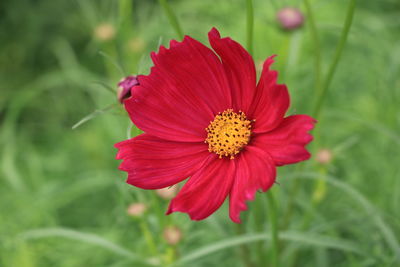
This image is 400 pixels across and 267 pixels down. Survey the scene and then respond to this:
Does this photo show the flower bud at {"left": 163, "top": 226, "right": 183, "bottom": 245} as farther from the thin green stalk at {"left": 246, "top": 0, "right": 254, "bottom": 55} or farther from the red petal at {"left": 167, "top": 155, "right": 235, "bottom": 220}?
the thin green stalk at {"left": 246, "top": 0, "right": 254, "bottom": 55}

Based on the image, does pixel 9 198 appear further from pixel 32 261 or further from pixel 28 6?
pixel 28 6

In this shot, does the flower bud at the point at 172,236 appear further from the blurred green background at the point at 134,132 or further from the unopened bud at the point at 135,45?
the unopened bud at the point at 135,45

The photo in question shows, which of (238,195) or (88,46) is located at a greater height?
(88,46)

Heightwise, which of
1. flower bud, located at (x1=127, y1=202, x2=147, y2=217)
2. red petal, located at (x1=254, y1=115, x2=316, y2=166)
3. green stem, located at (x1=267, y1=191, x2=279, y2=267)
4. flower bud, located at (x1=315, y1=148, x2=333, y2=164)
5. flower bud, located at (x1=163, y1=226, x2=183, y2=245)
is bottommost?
green stem, located at (x1=267, y1=191, x2=279, y2=267)

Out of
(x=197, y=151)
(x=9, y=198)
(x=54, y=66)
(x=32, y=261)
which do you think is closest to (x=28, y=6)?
(x=54, y=66)

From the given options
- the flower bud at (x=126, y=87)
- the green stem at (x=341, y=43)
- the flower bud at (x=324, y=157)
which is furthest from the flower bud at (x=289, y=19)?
the flower bud at (x=126, y=87)

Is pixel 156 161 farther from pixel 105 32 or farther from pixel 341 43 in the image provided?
pixel 105 32

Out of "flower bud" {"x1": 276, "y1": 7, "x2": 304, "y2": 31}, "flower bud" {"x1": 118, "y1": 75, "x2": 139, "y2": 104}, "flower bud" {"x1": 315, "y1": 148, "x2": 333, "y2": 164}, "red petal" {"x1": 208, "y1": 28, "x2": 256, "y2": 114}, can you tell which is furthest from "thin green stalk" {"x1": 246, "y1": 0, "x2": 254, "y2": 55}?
"flower bud" {"x1": 276, "y1": 7, "x2": 304, "y2": 31}
